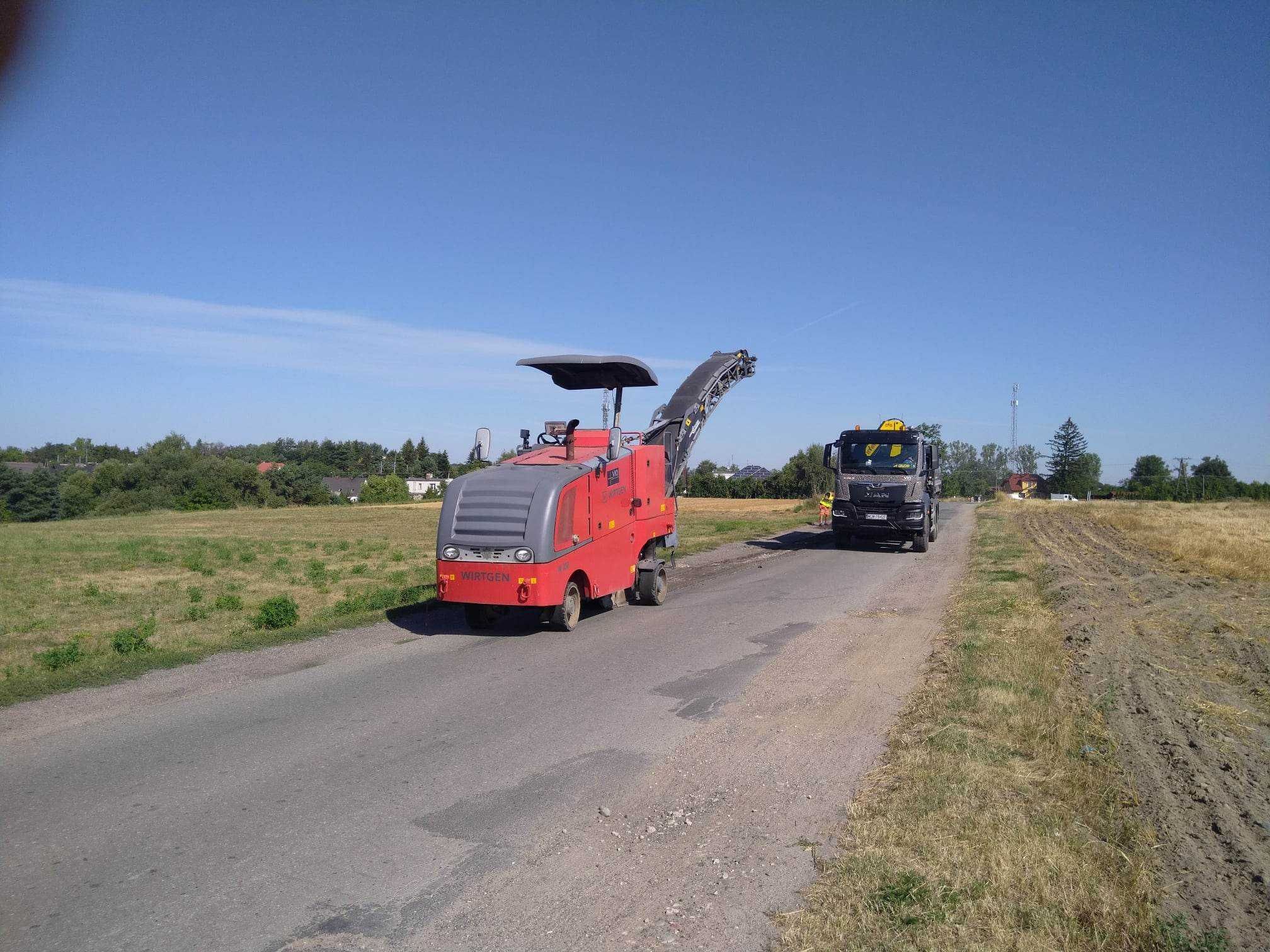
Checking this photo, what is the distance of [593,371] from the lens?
46.2ft

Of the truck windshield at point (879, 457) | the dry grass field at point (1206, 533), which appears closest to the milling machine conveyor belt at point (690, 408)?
the truck windshield at point (879, 457)

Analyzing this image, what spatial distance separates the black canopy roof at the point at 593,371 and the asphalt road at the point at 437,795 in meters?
4.72

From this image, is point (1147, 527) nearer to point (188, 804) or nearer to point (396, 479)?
point (188, 804)

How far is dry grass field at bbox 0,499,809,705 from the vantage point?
10258 mm

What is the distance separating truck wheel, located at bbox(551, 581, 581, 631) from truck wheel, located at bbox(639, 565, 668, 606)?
91.5 inches

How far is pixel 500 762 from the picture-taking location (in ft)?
20.4

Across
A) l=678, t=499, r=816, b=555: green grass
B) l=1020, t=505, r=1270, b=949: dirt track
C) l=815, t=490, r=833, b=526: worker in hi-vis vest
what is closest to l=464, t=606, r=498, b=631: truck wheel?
l=1020, t=505, r=1270, b=949: dirt track

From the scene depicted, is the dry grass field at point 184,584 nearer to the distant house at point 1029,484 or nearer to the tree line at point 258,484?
the tree line at point 258,484

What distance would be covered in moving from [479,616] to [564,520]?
1971 mm

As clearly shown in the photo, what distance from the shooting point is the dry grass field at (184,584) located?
10.3 meters

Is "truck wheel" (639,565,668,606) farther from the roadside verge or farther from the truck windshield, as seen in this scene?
the truck windshield

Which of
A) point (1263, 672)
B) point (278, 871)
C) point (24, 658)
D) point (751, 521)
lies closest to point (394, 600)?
point (24, 658)

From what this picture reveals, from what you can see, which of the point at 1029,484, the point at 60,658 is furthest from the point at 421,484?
the point at 60,658

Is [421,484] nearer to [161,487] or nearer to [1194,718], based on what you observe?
[161,487]
